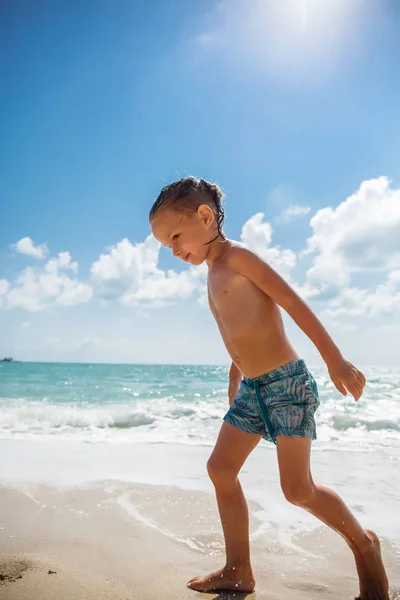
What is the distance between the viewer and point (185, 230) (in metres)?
2.33

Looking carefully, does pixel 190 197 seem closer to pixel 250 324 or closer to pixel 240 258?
pixel 240 258

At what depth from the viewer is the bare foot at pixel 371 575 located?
6.20ft

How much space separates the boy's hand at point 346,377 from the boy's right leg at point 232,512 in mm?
487

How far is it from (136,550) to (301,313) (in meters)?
1.50

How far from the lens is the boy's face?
2328mm

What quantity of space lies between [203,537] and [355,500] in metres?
1.43

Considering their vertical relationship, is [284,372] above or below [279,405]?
above

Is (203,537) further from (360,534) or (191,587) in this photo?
(360,534)

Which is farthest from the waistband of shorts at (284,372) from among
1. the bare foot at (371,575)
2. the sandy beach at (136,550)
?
the sandy beach at (136,550)

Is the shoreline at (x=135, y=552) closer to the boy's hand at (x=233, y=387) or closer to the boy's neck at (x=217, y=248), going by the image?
the boy's hand at (x=233, y=387)

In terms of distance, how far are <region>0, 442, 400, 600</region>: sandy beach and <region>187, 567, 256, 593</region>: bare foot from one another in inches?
1.4

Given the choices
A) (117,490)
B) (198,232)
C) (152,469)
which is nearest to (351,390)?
(198,232)

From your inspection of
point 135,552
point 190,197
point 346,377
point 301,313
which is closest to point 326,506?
point 346,377

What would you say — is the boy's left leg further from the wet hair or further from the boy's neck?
the wet hair
